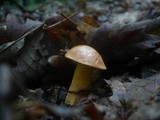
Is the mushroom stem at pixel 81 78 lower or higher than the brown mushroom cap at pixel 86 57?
lower

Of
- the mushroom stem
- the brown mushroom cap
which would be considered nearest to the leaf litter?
the mushroom stem

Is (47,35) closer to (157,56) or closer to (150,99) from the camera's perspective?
(157,56)

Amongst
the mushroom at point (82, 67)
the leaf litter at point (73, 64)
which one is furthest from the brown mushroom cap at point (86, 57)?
the leaf litter at point (73, 64)

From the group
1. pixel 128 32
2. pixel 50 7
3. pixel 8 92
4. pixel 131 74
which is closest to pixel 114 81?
pixel 131 74

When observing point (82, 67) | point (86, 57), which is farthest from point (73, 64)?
point (86, 57)

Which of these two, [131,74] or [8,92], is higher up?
[8,92]

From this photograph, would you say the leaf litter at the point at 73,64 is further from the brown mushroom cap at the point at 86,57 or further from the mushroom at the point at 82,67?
the brown mushroom cap at the point at 86,57

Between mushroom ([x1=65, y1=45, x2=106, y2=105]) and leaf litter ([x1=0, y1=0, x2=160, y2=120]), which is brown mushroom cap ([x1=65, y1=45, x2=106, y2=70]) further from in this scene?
leaf litter ([x1=0, y1=0, x2=160, y2=120])
